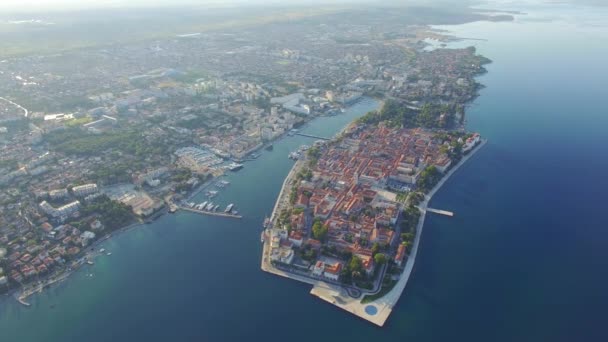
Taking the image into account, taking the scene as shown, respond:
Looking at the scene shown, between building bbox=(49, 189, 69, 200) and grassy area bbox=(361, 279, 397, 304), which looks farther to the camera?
building bbox=(49, 189, 69, 200)

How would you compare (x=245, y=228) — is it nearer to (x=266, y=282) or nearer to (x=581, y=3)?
(x=266, y=282)

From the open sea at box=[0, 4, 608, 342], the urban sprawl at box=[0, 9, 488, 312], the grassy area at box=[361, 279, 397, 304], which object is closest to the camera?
the open sea at box=[0, 4, 608, 342]

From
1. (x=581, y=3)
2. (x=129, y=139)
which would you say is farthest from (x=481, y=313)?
(x=581, y=3)

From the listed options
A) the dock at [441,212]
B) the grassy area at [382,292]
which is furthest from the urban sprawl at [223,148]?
the dock at [441,212]

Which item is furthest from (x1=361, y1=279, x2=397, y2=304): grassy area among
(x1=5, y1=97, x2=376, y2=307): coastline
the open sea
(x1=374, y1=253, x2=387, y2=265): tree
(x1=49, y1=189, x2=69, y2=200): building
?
(x1=49, y1=189, x2=69, y2=200): building

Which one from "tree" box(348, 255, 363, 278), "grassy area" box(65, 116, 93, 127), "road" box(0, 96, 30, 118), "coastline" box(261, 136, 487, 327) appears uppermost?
Answer: "road" box(0, 96, 30, 118)

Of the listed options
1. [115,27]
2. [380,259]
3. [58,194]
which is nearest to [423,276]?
[380,259]

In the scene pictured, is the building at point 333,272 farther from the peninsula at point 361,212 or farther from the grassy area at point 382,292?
the grassy area at point 382,292

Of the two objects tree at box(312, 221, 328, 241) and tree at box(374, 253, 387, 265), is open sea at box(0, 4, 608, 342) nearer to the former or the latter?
tree at box(374, 253, 387, 265)
